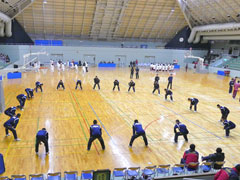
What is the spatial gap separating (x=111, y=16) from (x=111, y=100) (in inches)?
1067

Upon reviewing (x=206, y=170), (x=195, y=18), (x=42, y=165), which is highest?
(x=195, y=18)

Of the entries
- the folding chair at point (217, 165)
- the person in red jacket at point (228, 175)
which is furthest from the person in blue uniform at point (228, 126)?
the person in red jacket at point (228, 175)

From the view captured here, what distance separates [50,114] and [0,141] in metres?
4.31

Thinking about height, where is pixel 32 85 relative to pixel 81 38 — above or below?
below

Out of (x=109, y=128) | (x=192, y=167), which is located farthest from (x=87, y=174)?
A: (x=109, y=128)

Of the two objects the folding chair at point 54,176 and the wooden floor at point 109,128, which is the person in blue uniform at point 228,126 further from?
the folding chair at point 54,176

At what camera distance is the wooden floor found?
898cm

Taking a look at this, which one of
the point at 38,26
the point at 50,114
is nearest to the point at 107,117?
the point at 50,114

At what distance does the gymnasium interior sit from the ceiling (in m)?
0.19

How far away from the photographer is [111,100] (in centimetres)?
1856

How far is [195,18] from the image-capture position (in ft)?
142

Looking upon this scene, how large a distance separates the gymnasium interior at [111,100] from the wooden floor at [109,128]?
50mm

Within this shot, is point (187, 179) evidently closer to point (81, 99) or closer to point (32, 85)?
point (81, 99)

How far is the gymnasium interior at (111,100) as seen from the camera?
8562 millimetres
